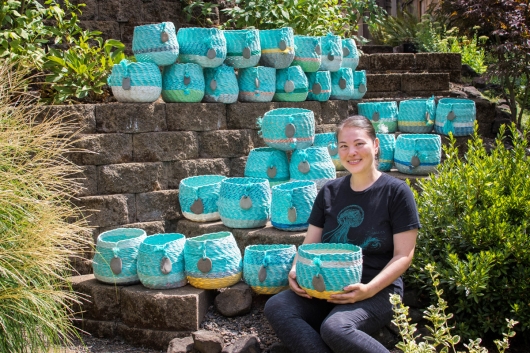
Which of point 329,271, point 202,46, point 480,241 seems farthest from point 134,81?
point 480,241

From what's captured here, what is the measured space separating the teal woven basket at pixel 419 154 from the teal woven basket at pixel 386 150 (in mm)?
104

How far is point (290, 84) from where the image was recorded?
4.57 meters

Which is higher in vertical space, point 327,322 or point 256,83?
point 256,83

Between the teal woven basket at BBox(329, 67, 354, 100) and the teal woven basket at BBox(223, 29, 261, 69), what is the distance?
2.71ft

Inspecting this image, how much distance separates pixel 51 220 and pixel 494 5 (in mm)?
4655

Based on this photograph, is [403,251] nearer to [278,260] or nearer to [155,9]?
[278,260]

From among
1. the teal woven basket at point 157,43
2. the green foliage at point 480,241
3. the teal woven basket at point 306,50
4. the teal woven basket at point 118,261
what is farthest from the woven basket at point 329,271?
the teal woven basket at point 306,50

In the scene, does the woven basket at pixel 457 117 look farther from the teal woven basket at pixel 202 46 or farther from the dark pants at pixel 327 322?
the dark pants at pixel 327 322

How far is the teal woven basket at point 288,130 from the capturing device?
3.92 metres

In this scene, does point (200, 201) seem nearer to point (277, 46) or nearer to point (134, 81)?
point (134, 81)

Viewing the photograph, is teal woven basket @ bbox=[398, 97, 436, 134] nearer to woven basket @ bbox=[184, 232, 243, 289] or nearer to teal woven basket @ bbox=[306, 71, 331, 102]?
teal woven basket @ bbox=[306, 71, 331, 102]

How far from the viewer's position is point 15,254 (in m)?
2.46

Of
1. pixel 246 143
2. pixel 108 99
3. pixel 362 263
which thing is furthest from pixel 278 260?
pixel 108 99

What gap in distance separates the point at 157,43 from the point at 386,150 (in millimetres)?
1632
